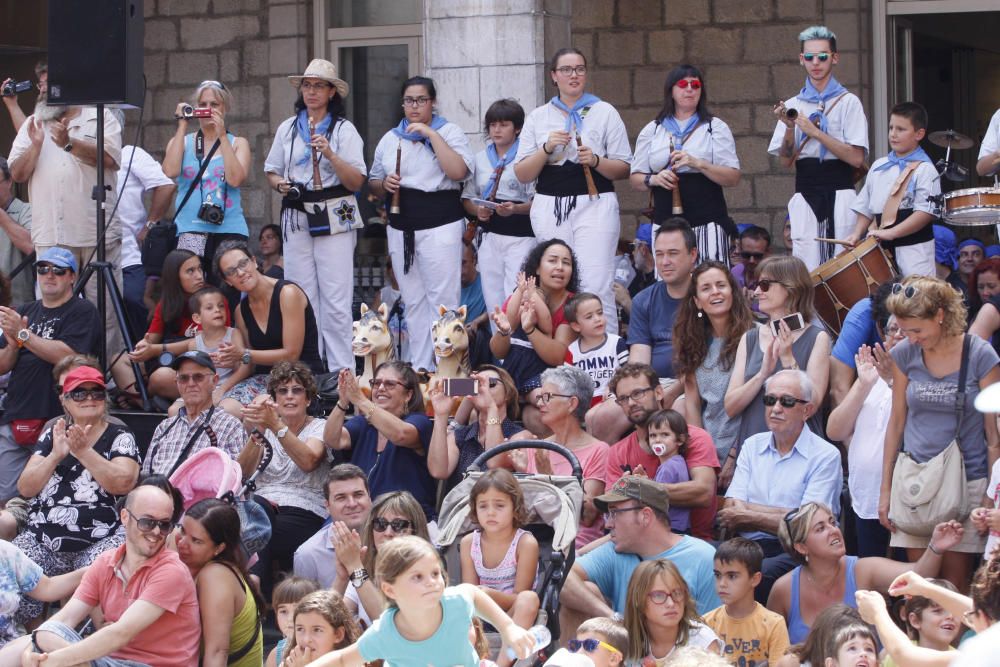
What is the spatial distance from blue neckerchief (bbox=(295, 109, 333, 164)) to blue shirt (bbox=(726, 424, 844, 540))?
3.62 meters

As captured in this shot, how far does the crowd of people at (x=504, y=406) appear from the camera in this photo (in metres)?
5.83

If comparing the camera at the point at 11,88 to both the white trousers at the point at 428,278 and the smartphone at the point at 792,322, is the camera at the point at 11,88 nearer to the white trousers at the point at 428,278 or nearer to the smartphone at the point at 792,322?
the white trousers at the point at 428,278

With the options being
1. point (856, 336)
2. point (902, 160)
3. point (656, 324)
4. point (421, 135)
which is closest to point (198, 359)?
point (421, 135)

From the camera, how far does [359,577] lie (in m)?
6.11

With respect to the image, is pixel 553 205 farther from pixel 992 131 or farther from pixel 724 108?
pixel 724 108

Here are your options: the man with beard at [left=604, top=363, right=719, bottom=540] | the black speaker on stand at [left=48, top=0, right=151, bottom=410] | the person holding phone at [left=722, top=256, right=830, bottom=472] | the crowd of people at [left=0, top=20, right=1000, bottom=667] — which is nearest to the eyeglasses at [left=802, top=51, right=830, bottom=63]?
the crowd of people at [left=0, top=20, right=1000, bottom=667]

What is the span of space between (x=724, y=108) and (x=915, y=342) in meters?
5.60

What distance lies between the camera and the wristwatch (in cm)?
611

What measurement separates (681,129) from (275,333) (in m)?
2.41

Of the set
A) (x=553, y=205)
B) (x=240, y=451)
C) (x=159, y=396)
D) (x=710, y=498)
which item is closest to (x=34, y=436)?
(x=159, y=396)

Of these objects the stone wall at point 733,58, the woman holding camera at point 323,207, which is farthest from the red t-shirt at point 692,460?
the stone wall at point 733,58

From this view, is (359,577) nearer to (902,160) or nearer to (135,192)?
(902,160)

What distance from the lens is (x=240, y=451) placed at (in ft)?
24.5

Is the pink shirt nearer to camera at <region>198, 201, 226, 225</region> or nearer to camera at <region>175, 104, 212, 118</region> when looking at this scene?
camera at <region>198, 201, 226, 225</region>
